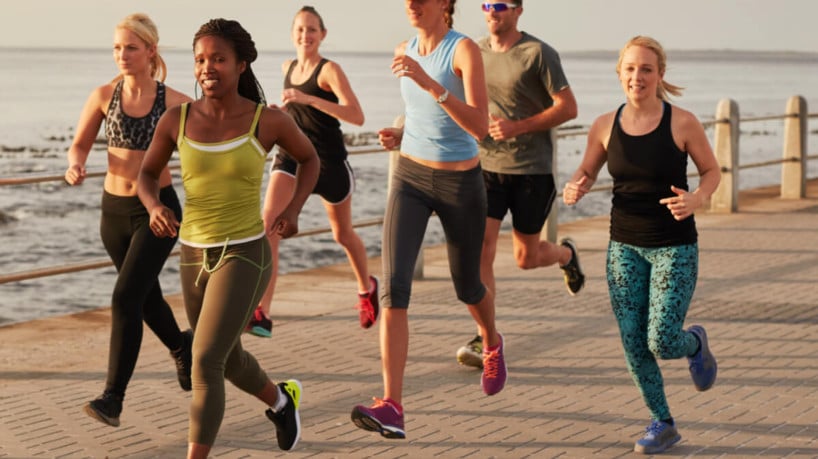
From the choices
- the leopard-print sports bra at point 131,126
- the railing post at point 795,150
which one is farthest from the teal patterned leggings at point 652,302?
the railing post at point 795,150

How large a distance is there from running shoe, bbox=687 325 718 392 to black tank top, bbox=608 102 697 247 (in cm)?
61

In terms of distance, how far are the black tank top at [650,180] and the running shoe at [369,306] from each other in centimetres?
332

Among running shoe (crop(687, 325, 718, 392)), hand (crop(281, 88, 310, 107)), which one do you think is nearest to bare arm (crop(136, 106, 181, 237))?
running shoe (crop(687, 325, 718, 392))

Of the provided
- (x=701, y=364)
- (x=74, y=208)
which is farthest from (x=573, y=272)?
(x=74, y=208)

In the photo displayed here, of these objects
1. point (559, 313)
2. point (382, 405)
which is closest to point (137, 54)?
point (382, 405)

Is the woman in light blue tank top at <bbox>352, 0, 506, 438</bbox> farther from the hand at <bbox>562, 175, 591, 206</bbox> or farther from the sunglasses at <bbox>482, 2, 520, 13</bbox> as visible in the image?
the sunglasses at <bbox>482, 2, 520, 13</bbox>

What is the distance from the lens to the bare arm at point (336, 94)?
27.8 ft

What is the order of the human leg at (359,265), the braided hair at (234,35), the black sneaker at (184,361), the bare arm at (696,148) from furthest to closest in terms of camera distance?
the human leg at (359,265) → the black sneaker at (184,361) → the bare arm at (696,148) → the braided hair at (234,35)

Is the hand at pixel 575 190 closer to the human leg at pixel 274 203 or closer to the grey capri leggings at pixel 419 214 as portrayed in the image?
the grey capri leggings at pixel 419 214

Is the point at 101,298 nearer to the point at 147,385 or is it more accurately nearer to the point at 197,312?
the point at 147,385

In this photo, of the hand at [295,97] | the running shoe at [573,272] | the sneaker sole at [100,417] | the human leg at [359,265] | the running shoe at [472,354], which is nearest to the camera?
the sneaker sole at [100,417]

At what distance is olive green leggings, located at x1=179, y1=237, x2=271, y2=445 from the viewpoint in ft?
17.7

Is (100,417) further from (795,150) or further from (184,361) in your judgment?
(795,150)

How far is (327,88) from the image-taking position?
878 centimetres
